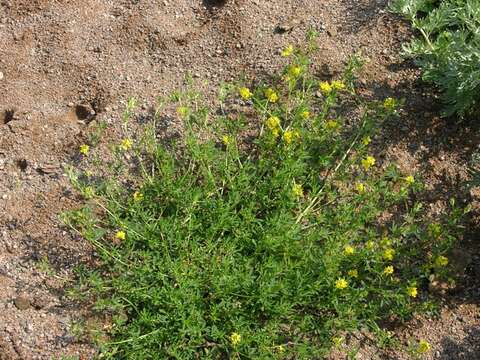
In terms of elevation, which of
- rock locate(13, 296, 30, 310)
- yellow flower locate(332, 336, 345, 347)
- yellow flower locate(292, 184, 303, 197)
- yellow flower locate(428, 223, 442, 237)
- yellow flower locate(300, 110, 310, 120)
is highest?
yellow flower locate(300, 110, 310, 120)

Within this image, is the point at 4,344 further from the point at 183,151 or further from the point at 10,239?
the point at 183,151

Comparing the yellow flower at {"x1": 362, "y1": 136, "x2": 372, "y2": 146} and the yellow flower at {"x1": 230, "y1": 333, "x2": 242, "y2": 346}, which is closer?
the yellow flower at {"x1": 230, "y1": 333, "x2": 242, "y2": 346}

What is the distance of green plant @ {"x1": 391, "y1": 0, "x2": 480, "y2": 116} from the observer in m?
3.94

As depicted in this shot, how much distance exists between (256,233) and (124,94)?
5.07 feet

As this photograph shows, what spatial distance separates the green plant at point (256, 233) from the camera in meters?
3.48

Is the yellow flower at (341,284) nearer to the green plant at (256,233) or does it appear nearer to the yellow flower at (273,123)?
the green plant at (256,233)

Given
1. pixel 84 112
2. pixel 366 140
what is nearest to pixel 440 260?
pixel 366 140

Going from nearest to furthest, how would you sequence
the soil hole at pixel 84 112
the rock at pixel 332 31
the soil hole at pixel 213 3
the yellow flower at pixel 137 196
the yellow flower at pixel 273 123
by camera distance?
the yellow flower at pixel 137 196
the yellow flower at pixel 273 123
the soil hole at pixel 84 112
the rock at pixel 332 31
the soil hole at pixel 213 3

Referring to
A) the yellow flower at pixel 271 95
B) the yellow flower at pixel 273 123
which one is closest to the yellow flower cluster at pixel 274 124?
the yellow flower at pixel 273 123

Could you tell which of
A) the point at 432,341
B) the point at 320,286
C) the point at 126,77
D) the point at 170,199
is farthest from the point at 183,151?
the point at 432,341

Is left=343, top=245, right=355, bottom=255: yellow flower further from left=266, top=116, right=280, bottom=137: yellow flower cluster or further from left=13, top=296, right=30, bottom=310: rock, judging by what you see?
A: left=13, top=296, right=30, bottom=310: rock

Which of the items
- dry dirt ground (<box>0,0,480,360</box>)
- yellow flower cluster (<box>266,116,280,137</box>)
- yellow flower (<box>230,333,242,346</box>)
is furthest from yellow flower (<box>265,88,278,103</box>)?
yellow flower (<box>230,333,242,346</box>)

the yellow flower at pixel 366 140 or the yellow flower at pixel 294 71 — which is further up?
the yellow flower at pixel 294 71

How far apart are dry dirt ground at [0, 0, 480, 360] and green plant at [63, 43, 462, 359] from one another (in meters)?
0.21
